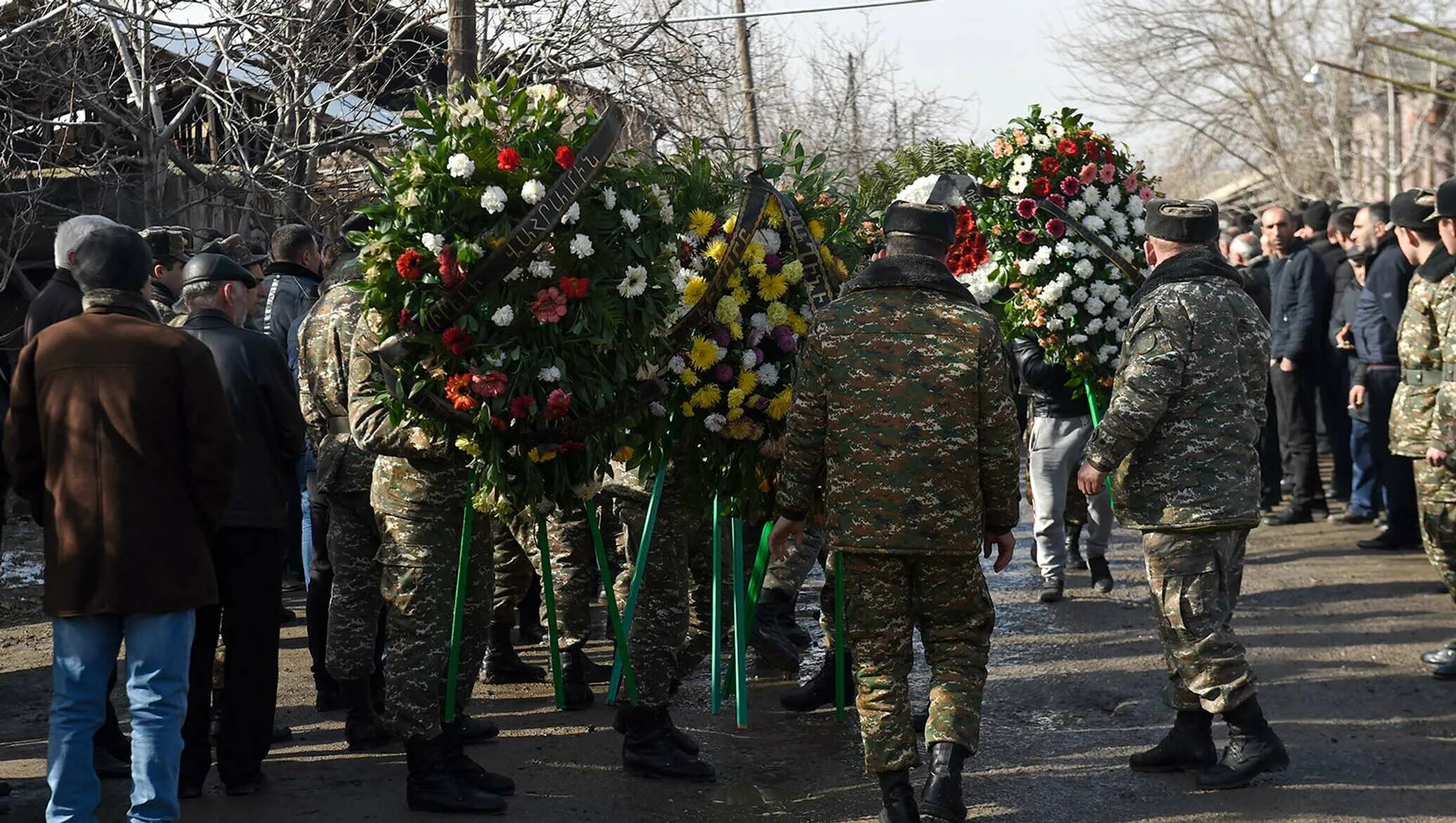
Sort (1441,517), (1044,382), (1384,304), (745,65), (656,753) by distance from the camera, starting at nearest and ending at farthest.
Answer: (656,753)
(1441,517)
(1044,382)
(1384,304)
(745,65)

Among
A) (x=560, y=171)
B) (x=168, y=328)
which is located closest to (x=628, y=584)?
(x=560, y=171)

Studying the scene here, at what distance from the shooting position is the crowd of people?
4.98 metres

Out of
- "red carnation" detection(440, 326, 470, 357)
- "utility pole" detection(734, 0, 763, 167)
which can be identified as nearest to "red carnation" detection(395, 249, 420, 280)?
"red carnation" detection(440, 326, 470, 357)

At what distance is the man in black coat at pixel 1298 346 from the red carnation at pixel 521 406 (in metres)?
8.60

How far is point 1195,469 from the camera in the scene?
598cm

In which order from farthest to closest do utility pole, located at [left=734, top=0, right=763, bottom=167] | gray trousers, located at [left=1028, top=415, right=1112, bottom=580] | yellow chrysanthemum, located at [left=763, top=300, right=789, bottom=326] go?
utility pole, located at [left=734, top=0, right=763, bottom=167] < gray trousers, located at [left=1028, top=415, right=1112, bottom=580] < yellow chrysanthemum, located at [left=763, top=300, right=789, bottom=326]

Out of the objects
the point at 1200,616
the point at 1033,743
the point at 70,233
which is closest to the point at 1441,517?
the point at 1200,616

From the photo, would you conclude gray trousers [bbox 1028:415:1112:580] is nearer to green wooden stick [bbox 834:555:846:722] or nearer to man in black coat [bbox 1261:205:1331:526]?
green wooden stick [bbox 834:555:846:722]

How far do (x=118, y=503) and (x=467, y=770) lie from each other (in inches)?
70.1

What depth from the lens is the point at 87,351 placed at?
16.3 ft

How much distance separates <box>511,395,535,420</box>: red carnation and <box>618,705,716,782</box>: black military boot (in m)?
1.47

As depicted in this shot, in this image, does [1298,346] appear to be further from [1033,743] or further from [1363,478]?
[1033,743]

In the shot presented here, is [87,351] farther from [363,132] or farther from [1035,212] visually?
[363,132]

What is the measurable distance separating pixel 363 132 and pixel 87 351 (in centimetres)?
937
